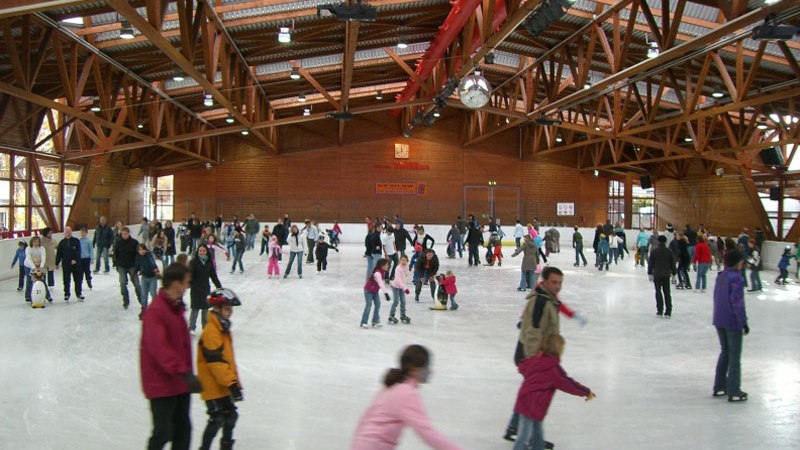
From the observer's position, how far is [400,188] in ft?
103

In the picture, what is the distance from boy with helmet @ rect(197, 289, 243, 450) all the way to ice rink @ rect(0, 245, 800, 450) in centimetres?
63

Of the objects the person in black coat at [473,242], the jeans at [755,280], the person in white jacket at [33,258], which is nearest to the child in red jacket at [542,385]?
the person in white jacket at [33,258]

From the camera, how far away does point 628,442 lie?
185 inches

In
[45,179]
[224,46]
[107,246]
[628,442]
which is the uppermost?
[224,46]

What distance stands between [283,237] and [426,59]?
7910 millimetres

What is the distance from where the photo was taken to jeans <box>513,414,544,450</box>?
3.89 m

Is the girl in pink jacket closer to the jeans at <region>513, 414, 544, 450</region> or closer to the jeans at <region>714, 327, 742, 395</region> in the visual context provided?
the jeans at <region>513, 414, 544, 450</region>

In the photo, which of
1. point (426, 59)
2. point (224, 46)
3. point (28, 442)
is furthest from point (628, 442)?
point (426, 59)

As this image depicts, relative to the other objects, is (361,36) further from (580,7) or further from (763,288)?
(763,288)

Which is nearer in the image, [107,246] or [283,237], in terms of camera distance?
[107,246]

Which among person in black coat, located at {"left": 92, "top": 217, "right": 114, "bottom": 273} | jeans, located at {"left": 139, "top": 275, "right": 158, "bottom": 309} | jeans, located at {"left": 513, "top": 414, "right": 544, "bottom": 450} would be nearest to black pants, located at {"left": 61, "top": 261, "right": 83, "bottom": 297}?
jeans, located at {"left": 139, "top": 275, "right": 158, "bottom": 309}

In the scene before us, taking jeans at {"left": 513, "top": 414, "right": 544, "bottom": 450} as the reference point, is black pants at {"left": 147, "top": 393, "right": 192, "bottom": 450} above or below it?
above

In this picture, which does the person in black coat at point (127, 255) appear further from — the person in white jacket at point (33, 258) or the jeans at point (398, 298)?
the jeans at point (398, 298)

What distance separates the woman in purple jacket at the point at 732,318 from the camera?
5.61 meters
